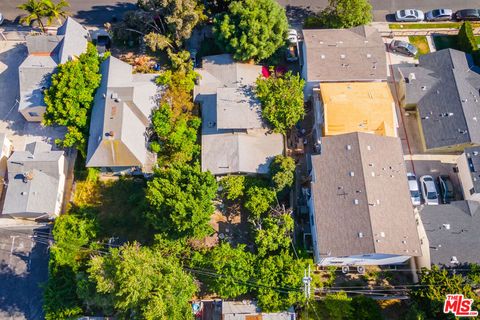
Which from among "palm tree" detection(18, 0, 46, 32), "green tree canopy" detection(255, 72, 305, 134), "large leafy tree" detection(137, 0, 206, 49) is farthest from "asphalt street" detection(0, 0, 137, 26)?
"green tree canopy" detection(255, 72, 305, 134)


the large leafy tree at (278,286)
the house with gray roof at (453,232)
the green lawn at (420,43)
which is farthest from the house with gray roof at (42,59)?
the house with gray roof at (453,232)

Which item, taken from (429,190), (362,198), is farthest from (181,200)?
(429,190)

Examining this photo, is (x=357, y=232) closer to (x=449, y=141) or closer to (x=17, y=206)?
(x=449, y=141)

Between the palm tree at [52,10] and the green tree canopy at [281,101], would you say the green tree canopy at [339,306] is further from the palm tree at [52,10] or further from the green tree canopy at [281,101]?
the palm tree at [52,10]

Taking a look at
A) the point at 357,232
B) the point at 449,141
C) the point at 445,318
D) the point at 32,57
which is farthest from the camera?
the point at 32,57

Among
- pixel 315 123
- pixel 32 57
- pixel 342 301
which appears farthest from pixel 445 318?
pixel 32 57

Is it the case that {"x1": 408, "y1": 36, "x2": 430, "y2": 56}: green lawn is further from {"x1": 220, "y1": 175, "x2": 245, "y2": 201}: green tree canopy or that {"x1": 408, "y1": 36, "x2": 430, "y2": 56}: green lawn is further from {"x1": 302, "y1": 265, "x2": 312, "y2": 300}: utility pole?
{"x1": 302, "y1": 265, "x2": 312, "y2": 300}: utility pole

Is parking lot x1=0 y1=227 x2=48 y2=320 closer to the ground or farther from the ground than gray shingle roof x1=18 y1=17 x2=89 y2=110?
closer to the ground
